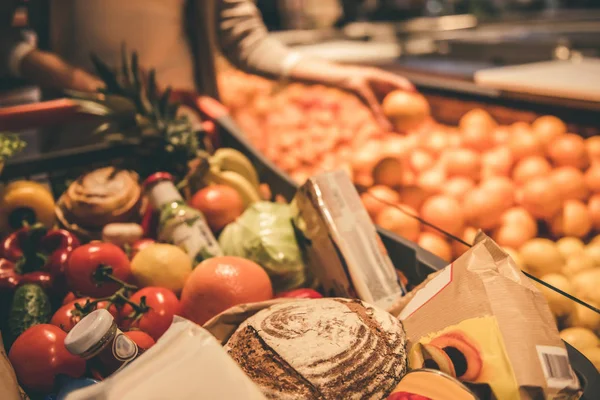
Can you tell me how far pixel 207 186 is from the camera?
183 centimetres

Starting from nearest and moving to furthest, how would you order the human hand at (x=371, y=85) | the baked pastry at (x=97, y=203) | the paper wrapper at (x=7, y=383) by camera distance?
the paper wrapper at (x=7, y=383), the baked pastry at (x=97, y=203), the human hand at (x=371, y=85)

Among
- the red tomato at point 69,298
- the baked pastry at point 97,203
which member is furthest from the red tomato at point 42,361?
the baked pastry at point 97,203

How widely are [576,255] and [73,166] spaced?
1.94 metres

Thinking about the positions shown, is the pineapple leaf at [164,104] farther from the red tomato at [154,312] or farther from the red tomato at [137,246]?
the red tomato at [154,312]

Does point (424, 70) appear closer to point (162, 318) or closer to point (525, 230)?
point (525, 230)

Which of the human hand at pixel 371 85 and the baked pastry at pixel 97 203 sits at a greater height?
the human hand at pixel 371 85

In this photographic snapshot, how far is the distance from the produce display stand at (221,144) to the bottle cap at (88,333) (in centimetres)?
83

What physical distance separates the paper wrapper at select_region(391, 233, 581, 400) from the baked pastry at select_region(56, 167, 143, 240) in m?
1.08

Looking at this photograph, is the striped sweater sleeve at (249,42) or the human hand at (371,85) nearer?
the human hand at (371,85)

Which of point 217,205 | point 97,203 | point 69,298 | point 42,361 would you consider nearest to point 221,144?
point 217,205

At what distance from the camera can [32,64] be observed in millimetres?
2143

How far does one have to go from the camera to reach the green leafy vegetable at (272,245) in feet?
4.77

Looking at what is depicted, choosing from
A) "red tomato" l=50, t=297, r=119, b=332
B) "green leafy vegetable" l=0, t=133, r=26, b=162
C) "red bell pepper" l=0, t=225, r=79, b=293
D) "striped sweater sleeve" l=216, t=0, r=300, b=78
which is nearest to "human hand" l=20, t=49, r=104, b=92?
"green leafy vegetable" l=0, t=133, r=26, b=162

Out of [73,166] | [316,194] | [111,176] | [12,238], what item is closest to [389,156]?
[316,194]
